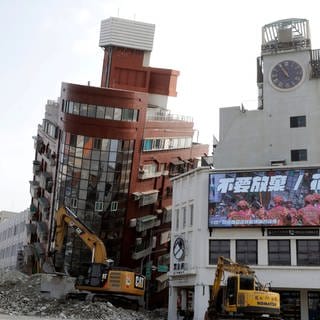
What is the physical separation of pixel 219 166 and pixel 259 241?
42.9 feet

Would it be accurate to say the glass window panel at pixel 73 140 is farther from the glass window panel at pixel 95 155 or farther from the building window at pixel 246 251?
the building window at pixel 246 251

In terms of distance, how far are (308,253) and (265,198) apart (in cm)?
558

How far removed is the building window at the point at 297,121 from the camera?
180ft

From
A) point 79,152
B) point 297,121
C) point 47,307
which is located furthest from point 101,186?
point 47,307

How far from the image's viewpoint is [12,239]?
364 feet

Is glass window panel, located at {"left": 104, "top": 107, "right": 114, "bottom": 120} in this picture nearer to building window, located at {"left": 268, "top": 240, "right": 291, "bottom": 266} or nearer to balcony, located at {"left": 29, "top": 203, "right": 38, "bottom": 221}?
balcony, located at {"left": 29, "top": 203, "right": 38, "bottom": 221}

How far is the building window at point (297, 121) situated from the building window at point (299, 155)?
250 centimetres

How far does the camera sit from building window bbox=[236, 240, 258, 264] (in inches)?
1825

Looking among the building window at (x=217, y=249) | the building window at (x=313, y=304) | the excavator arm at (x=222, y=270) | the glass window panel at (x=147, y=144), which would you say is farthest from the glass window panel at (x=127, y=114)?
the excavator arm at (x=222, y=270)

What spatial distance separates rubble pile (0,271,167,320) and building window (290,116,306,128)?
2400 cm

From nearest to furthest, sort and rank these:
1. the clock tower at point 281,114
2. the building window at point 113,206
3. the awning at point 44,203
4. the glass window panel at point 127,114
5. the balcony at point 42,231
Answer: the clock tower at point 281,114 → the building window at point 113,206 → the glass window panel at point 127,114 → the balcony at point 42,231 → the awning at point 44,203

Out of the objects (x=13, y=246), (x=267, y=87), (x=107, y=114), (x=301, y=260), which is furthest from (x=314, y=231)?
(x=13, y=246)

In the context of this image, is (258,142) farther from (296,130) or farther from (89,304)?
(89,304)

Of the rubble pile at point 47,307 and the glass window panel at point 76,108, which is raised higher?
the glass window panel at point 76,108
